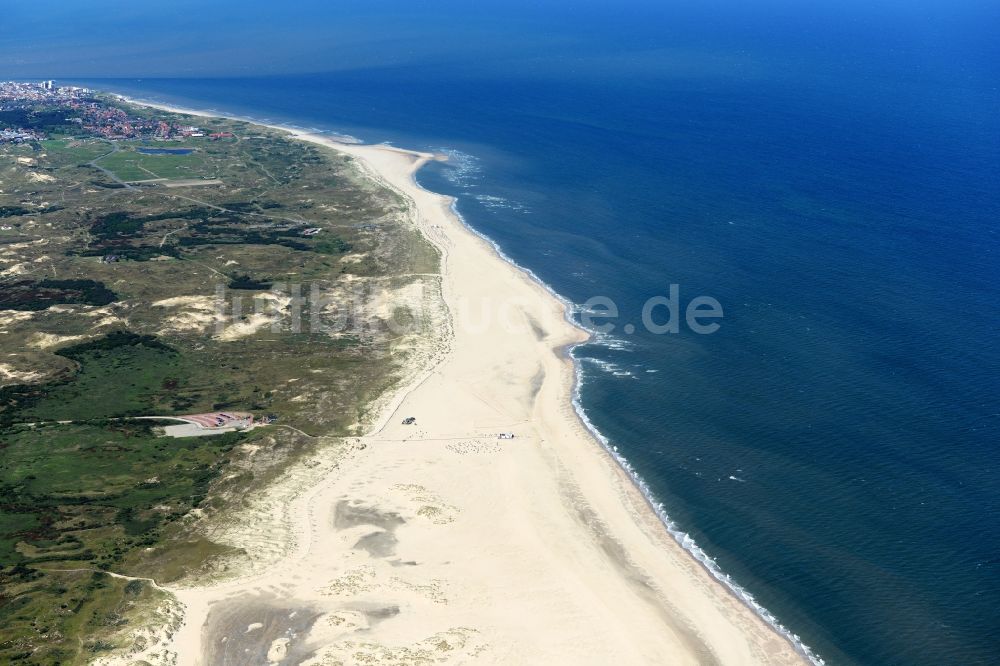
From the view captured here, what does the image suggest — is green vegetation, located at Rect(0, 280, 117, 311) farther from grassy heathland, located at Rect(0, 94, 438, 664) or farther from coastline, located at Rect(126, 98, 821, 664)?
coastline, located at Rect(126, 98, 821, 664)

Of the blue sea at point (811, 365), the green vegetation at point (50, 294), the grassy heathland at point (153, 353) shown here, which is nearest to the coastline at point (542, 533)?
the blue sea at point (811, 365)

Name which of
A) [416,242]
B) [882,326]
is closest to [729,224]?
[882,326]

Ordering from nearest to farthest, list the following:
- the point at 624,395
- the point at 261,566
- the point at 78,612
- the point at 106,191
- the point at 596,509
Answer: the point at 78,612 < the point at 261,566 < the point at 596,509 < the point at 624,395 < the point at 106,191

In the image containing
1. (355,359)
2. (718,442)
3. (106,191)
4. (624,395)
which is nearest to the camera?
(718,442)

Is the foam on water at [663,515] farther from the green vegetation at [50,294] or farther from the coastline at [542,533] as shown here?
the green vegetation at [50,294]

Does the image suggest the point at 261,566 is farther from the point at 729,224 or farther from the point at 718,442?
the point at 729,224

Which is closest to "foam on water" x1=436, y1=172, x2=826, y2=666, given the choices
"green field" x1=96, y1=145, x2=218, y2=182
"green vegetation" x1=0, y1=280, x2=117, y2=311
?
"green vegetation" x1=0, y1=280, x2=117, y2=311

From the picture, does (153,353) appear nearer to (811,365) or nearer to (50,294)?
(50,294)

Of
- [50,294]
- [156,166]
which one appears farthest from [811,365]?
[156,166]
